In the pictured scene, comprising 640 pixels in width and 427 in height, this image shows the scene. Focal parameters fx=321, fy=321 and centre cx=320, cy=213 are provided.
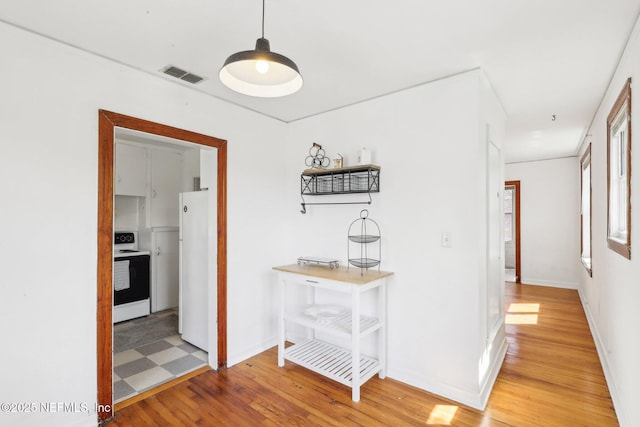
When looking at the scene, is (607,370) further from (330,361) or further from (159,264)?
(159,264)

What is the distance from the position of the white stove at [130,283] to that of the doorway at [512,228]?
6.53 meters

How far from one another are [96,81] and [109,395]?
6.83ft

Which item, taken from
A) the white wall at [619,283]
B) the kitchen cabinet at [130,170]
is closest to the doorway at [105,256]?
the kitchen cabinet at [130,170]

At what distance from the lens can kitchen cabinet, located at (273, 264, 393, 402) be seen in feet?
7.97

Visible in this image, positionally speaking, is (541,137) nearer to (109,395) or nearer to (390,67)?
(390,67)

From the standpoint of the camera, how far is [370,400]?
7.77 feet

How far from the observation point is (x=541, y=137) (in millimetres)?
4383

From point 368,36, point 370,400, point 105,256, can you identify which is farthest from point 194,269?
point 368,36

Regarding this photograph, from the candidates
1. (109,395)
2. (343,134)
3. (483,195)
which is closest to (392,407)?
(483,195)

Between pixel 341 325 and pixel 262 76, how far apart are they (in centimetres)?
200

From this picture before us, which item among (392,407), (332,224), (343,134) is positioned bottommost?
(392,407)

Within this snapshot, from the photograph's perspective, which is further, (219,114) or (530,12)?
(219,114)

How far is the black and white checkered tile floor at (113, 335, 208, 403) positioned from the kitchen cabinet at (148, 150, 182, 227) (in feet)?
5.80

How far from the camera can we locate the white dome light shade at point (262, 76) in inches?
55.2
